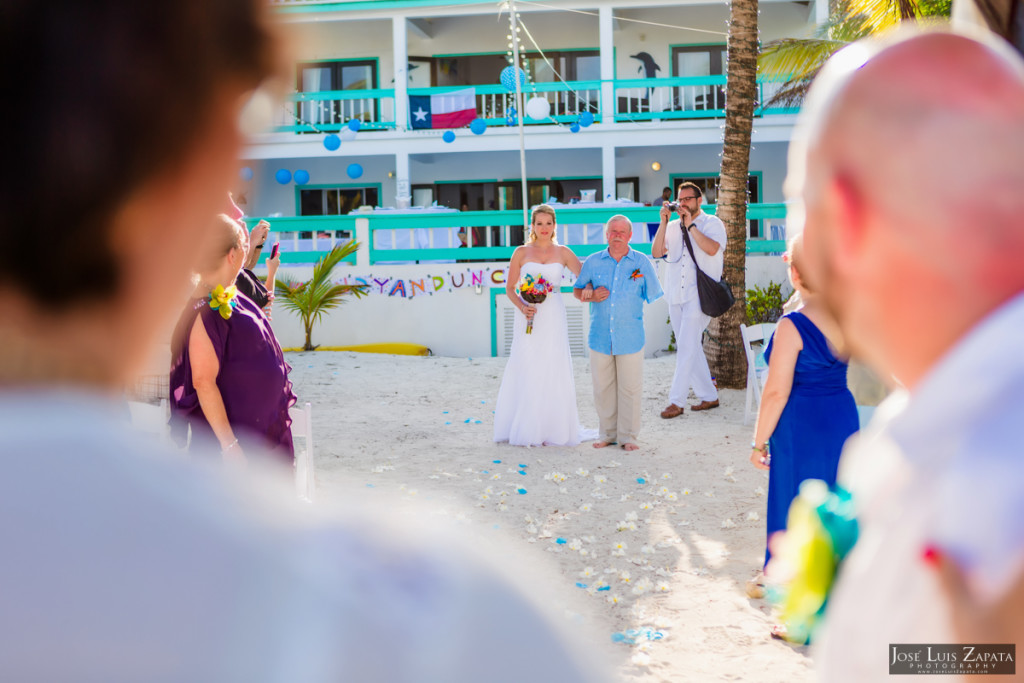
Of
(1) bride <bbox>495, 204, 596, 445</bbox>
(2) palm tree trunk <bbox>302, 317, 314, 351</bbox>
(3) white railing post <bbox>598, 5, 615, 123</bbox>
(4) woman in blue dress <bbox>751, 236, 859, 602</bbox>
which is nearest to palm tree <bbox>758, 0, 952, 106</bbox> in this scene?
(3) white railing post <bbox>598, 5, 615, 123</bbox>

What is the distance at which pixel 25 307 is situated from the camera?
479 mm

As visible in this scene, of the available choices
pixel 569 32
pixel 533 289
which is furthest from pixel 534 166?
pixel 533 289

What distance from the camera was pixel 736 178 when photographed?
10.1 m

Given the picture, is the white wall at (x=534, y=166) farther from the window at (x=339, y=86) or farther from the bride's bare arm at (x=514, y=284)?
the bride's bare arm at (x=514, y=284)

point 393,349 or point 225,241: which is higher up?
point 225,241

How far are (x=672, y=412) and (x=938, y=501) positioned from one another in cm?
862

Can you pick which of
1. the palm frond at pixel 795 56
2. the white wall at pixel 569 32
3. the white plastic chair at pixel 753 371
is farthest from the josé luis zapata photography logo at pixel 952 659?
the white wall at pixel 569 32

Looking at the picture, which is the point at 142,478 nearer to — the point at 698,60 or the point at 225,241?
the point at 225,241

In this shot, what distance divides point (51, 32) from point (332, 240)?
15.8 meters

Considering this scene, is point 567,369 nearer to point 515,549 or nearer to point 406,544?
point 515,549

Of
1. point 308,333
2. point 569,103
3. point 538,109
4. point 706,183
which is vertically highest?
point 569,103

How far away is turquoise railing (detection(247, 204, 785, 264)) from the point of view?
15078 millimetres

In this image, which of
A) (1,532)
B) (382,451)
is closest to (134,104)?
(1,532)

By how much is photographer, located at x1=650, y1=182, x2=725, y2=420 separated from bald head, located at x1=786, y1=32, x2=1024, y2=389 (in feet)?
27.6
